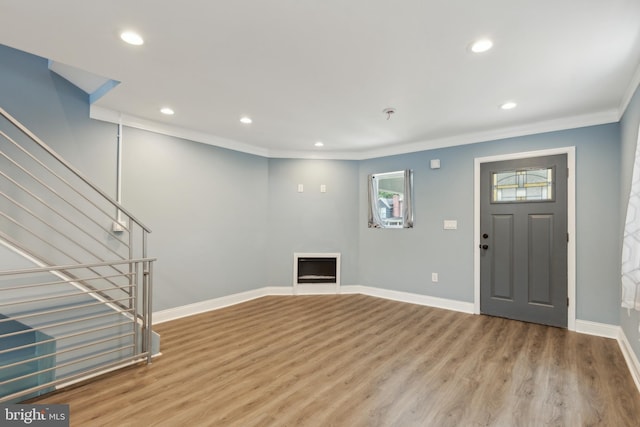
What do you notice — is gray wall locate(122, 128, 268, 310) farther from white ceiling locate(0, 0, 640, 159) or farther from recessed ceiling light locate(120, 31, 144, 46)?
recessed ceiling light locate(120, 31, 144, 46)

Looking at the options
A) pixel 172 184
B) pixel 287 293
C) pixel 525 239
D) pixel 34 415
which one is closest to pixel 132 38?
pixel 172 184

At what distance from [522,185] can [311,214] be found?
3.02m

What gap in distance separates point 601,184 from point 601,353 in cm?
175

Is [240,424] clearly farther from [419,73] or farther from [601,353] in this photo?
[601,353]

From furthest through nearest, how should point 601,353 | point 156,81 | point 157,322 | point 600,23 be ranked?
1. point 157,322
2. point 601,353
3. point 156,81
4. point 600,23

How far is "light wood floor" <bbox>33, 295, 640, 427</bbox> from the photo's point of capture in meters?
1.92

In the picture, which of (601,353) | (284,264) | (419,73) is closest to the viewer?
(419,73)

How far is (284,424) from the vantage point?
5.99ft

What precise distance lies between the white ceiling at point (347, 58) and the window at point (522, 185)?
0.55 metres

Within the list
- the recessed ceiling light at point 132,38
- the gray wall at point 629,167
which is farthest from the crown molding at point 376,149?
the recessed ceiling light at point 132,38

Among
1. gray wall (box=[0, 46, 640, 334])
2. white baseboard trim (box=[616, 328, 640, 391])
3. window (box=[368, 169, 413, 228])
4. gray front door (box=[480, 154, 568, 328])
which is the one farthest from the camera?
window (box=[368, 169, 413, 228])

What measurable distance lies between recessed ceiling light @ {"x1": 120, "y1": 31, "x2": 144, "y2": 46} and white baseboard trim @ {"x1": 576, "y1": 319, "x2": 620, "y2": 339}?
4956 millimetres

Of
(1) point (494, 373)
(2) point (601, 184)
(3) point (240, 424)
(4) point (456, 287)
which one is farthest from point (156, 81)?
(2) point (601, 184)

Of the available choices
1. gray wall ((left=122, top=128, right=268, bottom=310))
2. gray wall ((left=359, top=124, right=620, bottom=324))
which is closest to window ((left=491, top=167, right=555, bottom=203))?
gray wall ((left=359, top=124, right=620, bottom=324))
